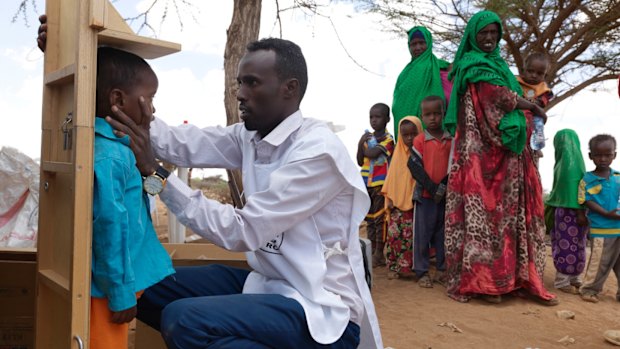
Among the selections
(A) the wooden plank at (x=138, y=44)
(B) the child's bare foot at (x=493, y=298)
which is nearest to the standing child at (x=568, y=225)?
(B) the child's bare foot at (x=493, y=298)

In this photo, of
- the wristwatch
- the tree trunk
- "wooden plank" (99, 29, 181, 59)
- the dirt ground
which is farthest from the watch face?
the tree trunk

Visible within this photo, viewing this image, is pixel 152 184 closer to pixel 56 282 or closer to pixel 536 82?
pixel 56 282

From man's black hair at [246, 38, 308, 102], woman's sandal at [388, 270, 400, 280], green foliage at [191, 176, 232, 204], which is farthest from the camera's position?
green foliage at [191, 176, 232, 204]

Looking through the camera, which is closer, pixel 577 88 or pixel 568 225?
pixel 568 225

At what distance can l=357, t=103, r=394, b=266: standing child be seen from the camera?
6.30 metres

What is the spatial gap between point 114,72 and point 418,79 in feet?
14.7

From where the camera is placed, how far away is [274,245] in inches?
84.7

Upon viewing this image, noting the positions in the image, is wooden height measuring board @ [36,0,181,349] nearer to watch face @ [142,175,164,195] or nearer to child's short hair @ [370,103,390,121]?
watch face @ [142,175,164,195]

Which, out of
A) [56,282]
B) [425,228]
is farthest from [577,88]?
[56,282]

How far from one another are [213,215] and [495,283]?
11.7 ft

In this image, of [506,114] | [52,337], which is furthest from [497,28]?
[52,337]

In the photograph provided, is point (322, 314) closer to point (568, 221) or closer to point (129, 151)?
point (129, 151)

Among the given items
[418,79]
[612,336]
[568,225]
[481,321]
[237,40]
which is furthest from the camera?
[418,79]

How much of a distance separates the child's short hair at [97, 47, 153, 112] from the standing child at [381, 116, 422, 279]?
13.0 ft
